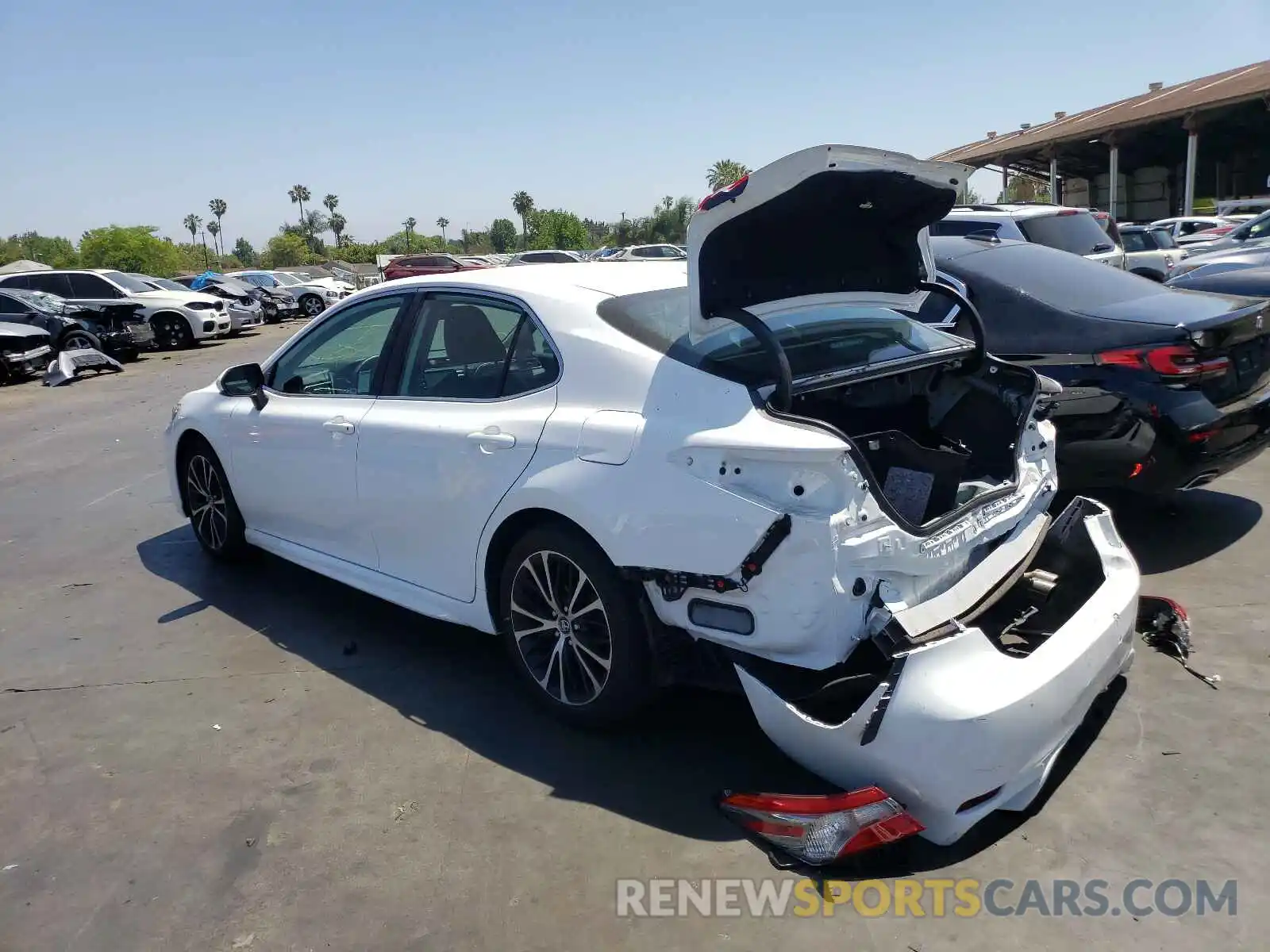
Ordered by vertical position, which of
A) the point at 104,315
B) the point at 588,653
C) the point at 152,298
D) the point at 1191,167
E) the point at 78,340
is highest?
the point at 1191,167

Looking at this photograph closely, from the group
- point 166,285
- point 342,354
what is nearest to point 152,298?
point 166,285

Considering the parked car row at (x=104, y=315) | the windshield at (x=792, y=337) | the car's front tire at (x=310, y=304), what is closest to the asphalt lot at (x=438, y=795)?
the windshield at (x=792, y=337)

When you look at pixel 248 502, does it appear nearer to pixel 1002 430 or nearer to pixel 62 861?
pixel 62 861

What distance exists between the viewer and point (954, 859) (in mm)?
2895

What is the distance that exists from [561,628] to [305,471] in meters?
1.84

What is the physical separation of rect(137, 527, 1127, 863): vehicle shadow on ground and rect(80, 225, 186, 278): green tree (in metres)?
64.0

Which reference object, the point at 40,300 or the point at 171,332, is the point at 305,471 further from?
the point at 171,332

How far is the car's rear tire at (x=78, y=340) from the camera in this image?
18.2 metres

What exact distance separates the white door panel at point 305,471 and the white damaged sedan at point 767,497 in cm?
2

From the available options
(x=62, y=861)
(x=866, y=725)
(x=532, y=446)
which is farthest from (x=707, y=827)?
(x=62, y=861)

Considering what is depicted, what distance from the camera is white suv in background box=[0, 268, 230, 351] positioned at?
799 inches

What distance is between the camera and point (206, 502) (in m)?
5.77

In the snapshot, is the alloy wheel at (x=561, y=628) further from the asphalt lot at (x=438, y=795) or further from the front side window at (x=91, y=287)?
the front side window at (x=91, y=287)

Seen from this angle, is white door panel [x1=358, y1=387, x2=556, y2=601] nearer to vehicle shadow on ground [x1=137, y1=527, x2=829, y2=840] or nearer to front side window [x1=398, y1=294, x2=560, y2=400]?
front side window [x1=398, y1=294, x2=560, y2=400]
